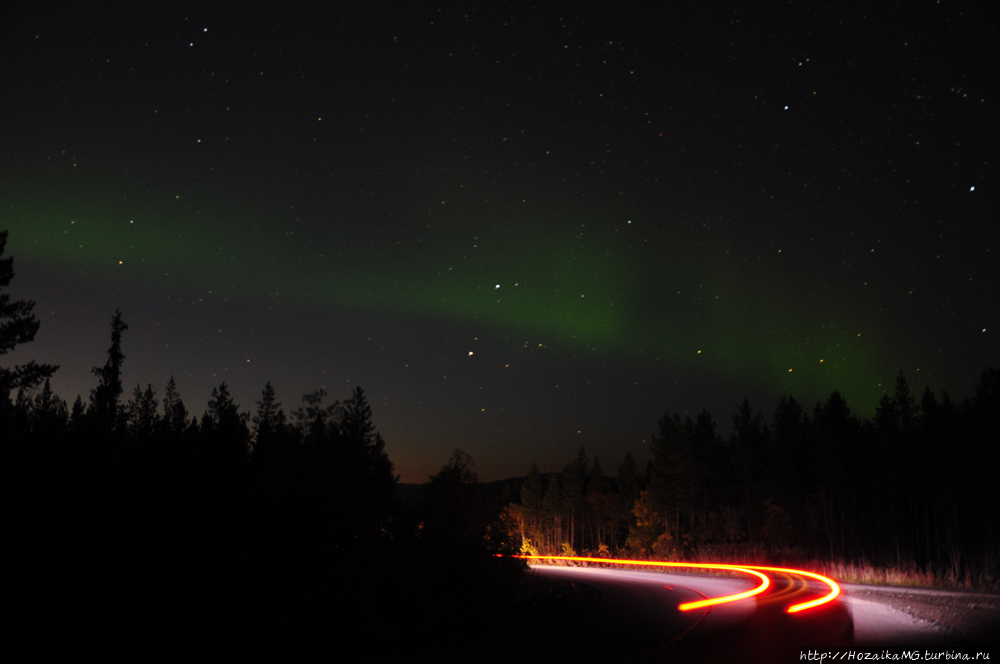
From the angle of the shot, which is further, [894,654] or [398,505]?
[398,505]

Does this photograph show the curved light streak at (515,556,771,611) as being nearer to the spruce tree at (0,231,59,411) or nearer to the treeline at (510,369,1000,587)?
the treeline at (510,369,1000,587)

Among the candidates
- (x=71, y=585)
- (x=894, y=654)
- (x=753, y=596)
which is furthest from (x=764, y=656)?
(x=71, y=585)

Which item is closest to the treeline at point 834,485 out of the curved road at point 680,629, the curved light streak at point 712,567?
the curved light streak at point 712,567

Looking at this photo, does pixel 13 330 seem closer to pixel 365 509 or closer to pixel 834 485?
pixel 365 509

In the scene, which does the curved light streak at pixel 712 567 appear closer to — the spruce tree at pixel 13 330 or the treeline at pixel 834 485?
the treeline at pixel 834 485

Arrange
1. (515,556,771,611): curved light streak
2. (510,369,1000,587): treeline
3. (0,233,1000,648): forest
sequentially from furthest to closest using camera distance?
(510,369,1000,587): treeline → (0,233,1000,648): forest → (515,556,771,611): curved light streak

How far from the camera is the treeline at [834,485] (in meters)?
55.2

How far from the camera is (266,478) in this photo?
22.5 metres

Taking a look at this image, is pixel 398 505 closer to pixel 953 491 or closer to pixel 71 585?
pixel 71 585

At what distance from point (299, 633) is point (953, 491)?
5948 cm

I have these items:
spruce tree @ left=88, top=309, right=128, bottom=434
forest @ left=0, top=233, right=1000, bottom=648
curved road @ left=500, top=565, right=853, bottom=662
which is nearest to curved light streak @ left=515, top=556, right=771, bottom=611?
curved road @ left=500, top=565, right=853, bottom=662

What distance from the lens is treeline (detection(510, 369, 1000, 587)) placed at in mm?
55156

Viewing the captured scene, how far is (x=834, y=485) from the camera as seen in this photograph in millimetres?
61969

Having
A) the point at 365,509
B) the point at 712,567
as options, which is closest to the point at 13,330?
the point at 365,509
